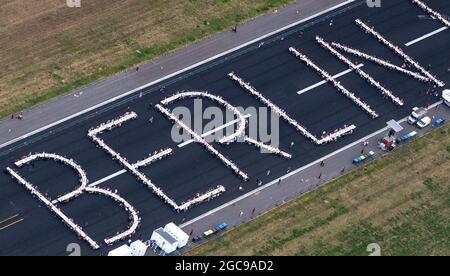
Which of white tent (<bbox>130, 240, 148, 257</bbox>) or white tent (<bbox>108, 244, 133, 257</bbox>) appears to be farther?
white tent (<bbox>130, 240, 148, 257</bbox>)

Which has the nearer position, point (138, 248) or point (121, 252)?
point (121, 252)

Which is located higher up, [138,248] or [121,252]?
[121,252]

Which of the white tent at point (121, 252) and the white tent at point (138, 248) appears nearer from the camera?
the white tent at point (121, 252)
